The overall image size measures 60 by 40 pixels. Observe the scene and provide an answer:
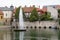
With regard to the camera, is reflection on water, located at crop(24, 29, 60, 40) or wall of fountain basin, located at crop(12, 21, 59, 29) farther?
wall of fountain basin, located at crop(12, 21, 59, 29)

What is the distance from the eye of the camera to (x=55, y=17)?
73.8 meters

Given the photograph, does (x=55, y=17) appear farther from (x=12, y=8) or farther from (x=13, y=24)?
(x=12, y=8)

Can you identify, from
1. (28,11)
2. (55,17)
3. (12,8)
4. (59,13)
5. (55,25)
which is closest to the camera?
(55,25)

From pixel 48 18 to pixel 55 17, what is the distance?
3694 mm

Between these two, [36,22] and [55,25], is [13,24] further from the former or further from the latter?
[55,25]

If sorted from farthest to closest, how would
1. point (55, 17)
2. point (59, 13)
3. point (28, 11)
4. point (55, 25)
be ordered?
point (28, 11) → point (59, 13) → point (55, 17) → point (55, 25)

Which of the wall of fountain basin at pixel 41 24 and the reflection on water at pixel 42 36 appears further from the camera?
the wall of fountain basin at pixel 41 24

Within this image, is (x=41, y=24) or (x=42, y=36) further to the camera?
(x=41, y=24)

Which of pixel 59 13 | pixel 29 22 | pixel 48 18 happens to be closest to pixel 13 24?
pixel 29 22

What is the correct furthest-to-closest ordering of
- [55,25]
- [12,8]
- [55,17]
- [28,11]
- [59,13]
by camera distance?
[12,8]
[28,11]
[59,13]
[55,17]
[55,25]

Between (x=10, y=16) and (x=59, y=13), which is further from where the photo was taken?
(x=10, y=16)

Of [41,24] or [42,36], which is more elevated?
[42,36]

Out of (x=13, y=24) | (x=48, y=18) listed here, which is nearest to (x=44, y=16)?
(x=48, y=18)

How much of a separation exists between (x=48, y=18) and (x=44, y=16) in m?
1.22
